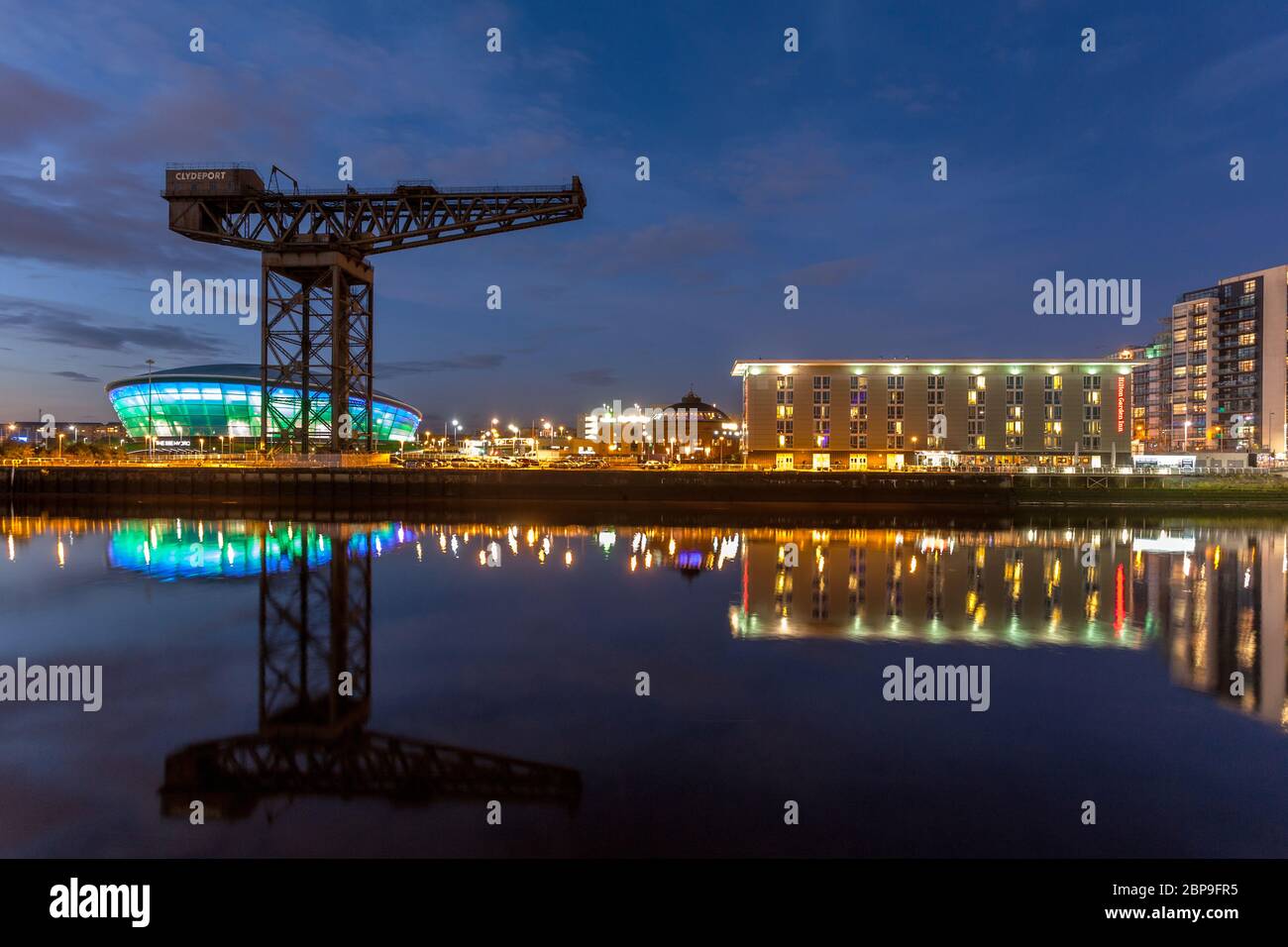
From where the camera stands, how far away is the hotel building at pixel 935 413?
6156 centimetres

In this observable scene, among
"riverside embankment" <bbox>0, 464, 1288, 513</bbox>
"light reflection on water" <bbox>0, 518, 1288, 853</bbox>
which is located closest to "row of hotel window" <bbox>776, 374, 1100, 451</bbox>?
"riverside embankment" <bbox>0, 464, 1288, 513</bbox>

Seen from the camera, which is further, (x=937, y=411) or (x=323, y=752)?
(x=937, y=411)

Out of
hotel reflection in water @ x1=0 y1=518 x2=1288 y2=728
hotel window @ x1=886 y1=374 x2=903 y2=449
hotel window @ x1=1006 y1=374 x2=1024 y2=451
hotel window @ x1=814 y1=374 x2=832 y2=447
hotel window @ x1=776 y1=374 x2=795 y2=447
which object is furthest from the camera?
hotel window @ x1=776 y1=374 x2=795 y2=447

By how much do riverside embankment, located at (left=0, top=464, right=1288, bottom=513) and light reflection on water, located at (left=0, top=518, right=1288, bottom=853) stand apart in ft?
35.6

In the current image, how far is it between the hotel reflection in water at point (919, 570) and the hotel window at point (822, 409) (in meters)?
31.1

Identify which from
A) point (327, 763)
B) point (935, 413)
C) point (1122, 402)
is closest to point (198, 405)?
point (935, 413)

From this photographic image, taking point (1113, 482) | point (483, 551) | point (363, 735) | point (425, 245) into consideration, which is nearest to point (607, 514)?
point (483, 551)

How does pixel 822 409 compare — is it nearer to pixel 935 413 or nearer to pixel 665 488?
pixel 935 413

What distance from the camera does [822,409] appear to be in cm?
6388

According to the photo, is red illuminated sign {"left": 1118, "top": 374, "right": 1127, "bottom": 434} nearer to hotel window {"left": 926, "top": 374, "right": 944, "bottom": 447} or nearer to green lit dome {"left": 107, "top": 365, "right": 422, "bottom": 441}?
hotel window {"left": 926, "top": 374, "right": 944, "bottom": 447}

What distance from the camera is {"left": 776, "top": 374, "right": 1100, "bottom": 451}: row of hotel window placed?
6194 centimetres

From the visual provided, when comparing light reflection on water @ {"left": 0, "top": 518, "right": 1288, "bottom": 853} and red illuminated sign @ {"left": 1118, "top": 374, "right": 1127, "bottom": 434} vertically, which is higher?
red illuminated sign @ {"left": 1118, "top": 374, "right": 1127, "bottom": 434}

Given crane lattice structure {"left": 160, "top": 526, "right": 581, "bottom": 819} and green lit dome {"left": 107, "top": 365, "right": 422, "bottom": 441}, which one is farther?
green lit dome {"left": 107, "top": 365, "right": 422, "bottom": 441}

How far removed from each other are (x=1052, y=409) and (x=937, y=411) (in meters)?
11.3
